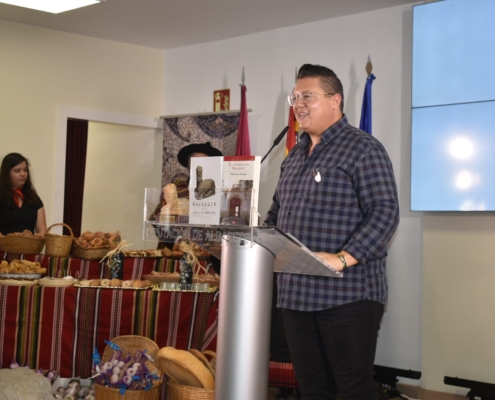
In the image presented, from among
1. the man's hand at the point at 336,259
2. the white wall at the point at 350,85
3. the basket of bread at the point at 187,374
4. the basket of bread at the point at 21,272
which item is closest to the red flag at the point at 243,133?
the white wall at the point at 350,85

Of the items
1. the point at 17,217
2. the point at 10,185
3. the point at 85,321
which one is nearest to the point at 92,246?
the point at 85,321

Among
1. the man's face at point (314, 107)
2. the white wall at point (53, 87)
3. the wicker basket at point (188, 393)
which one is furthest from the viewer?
the white wall at point (53, 87)

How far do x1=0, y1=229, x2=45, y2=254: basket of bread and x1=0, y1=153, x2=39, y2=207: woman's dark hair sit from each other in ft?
3.18

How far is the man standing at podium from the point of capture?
2117 millimetres

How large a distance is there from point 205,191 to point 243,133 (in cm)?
415

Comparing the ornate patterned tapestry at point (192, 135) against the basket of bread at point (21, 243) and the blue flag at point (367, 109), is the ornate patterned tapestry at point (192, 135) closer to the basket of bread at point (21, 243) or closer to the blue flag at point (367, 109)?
the blue flag at point (367, 109)

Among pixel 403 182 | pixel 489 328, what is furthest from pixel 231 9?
pixel 489 328

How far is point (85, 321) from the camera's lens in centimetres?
391

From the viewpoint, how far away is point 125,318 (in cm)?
385

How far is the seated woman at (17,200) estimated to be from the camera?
536cm

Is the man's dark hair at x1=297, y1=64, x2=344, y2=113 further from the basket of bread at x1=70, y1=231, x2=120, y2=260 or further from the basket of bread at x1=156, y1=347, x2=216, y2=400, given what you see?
the basket of bread at x1=70, y1=231, x2=120, y2=260

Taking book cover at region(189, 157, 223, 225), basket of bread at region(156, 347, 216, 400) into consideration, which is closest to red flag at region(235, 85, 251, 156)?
Answer: basket of bread at region(156, 347, 216, 400)

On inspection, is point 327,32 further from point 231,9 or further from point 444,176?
point 444,176

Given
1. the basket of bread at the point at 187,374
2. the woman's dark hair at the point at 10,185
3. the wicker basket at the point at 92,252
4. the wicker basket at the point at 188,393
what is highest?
the woman's dark hair at the point at 10,185
